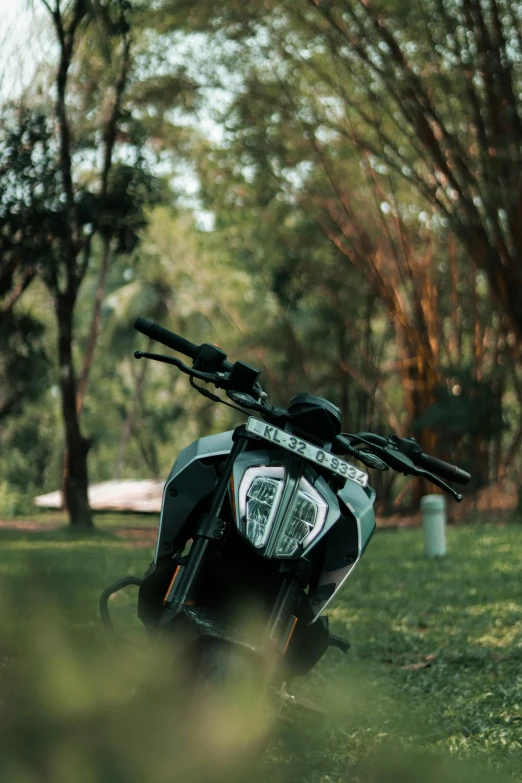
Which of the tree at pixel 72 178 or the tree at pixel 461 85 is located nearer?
the tree at pixel 461 85

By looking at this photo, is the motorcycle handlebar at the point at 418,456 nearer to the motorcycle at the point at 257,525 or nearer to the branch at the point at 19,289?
the motorcycle at the point at 257,525

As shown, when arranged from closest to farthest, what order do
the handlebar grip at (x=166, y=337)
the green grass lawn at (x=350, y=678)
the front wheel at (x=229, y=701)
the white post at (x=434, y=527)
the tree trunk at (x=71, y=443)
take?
1. the green grass lawn at (x=350, y=678)
2. the front wheel at (x=229, y=701)
3. the handlebar grip at (x=166, y=337)
4. the white post at (x=434, y=527)
5. the tree trunk at (x=71, y=443)

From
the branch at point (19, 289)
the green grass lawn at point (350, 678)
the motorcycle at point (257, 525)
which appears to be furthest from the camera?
the branch at point (19, 289)

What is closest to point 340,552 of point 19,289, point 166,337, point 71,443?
point 166,337

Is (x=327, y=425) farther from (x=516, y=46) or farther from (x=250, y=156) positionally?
(x=250, y=156)

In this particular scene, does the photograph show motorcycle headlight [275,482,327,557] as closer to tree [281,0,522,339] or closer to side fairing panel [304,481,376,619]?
side fairing panel [304,481,376,619]

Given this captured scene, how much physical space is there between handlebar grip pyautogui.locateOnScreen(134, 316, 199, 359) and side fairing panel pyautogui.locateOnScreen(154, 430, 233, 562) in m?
0.27

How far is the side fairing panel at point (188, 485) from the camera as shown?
107 inches

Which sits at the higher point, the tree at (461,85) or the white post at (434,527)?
the tree at (461,85)

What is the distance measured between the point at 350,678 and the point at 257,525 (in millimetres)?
551

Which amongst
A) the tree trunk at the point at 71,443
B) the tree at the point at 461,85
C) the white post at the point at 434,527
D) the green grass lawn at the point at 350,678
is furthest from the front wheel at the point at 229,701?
the tree trunk at the point at 71,443

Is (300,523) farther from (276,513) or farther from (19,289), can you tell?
(19,289)

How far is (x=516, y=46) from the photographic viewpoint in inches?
451

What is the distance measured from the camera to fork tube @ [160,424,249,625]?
2432 mm
